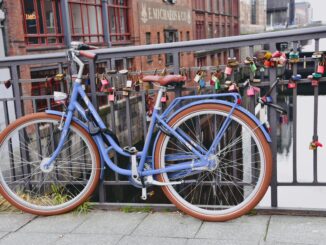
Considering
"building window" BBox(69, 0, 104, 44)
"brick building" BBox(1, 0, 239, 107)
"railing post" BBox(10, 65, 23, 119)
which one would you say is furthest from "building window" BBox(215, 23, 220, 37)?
"railing post" BBox(10, 65, 23, 119)

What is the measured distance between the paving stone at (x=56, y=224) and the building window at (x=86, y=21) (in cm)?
1504

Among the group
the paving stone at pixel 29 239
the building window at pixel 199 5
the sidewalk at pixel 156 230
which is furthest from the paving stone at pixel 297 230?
the building window at pixel 199 5

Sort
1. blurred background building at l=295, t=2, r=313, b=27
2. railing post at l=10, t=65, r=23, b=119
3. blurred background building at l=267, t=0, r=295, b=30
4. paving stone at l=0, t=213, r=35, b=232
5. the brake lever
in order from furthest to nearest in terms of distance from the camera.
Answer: blurred background building at l=295, t=2, r=313, b=27
blurred background building at l=267, t=0, r=295, b=30
railing post at l=10, t=65, r=23, b=119
paving stone at l=0, t=213, r=35, b=232
the brake lever

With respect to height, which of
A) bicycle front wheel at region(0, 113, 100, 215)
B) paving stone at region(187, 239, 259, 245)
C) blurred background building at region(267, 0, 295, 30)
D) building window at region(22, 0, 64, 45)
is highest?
blurred background building at region(267, 0, 295, 30)

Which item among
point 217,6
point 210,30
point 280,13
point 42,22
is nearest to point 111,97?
point 42,22

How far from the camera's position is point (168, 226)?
3209 mm

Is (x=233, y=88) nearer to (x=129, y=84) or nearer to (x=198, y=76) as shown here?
(x=198, y=76)

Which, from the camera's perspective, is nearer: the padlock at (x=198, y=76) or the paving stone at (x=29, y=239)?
the paving stone at (x=29, y=239)

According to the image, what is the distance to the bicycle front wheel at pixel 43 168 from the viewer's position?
3.46 metres

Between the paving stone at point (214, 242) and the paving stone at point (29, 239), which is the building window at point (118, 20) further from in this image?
the paving stone at point (214, 242)

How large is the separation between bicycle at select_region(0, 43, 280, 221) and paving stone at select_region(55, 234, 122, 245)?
0.43m

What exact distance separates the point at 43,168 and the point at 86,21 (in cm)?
1631

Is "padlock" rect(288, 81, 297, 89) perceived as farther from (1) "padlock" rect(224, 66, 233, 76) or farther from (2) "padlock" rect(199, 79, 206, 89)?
(2) "padlock" rect(199, 79, 206, 89)

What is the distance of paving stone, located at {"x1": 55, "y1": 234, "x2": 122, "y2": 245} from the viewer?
2996 mm
